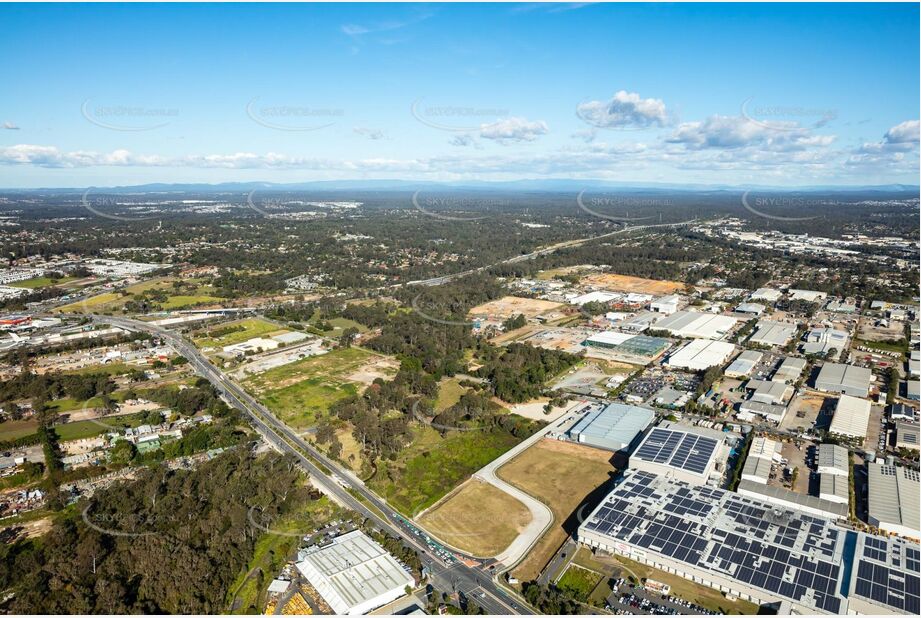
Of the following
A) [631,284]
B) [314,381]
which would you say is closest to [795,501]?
[314,381]

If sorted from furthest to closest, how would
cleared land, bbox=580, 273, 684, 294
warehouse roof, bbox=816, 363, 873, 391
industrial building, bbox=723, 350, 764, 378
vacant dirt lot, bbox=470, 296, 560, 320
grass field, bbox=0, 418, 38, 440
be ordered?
cleared land, bbox=580, 273, 684, 294
vacant dirt lot, bbox=470, 296, 560, 320
industrial building, bbox=723, 350, 764, 378
warehouse roof, bbox=816, 363, 873, 391
grass field, bbox=0, 418, 38, 440

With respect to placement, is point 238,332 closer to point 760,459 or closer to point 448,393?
point 448,393

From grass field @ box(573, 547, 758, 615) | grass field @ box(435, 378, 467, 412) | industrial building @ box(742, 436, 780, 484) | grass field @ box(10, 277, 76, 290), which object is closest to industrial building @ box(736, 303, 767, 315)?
industrial building @ box(742, 436, 780, 484)

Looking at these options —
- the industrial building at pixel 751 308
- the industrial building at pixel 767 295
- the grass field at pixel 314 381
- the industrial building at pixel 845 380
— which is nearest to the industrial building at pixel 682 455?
the industrial building at pixel 845 380

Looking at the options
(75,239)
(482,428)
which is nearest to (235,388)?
(482,428)

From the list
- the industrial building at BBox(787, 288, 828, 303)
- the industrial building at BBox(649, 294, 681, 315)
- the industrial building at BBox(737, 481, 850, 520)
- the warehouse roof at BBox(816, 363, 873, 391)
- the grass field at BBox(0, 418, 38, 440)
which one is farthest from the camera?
the industrial building at BBox(787, 288, 828, 303)

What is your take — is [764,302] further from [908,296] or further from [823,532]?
[823,532]

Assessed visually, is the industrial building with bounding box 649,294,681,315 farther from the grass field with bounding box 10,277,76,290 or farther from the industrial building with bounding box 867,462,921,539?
the grass field with bounding box 10,277,76,290

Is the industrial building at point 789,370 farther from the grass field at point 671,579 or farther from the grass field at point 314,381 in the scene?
the grass field at point 314,381

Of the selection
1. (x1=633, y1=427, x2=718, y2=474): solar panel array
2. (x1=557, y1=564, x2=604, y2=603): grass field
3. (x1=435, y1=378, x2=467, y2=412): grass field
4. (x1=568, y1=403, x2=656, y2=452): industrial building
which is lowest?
(x1=435, y1=378, x2=467, y2=412): grass field
